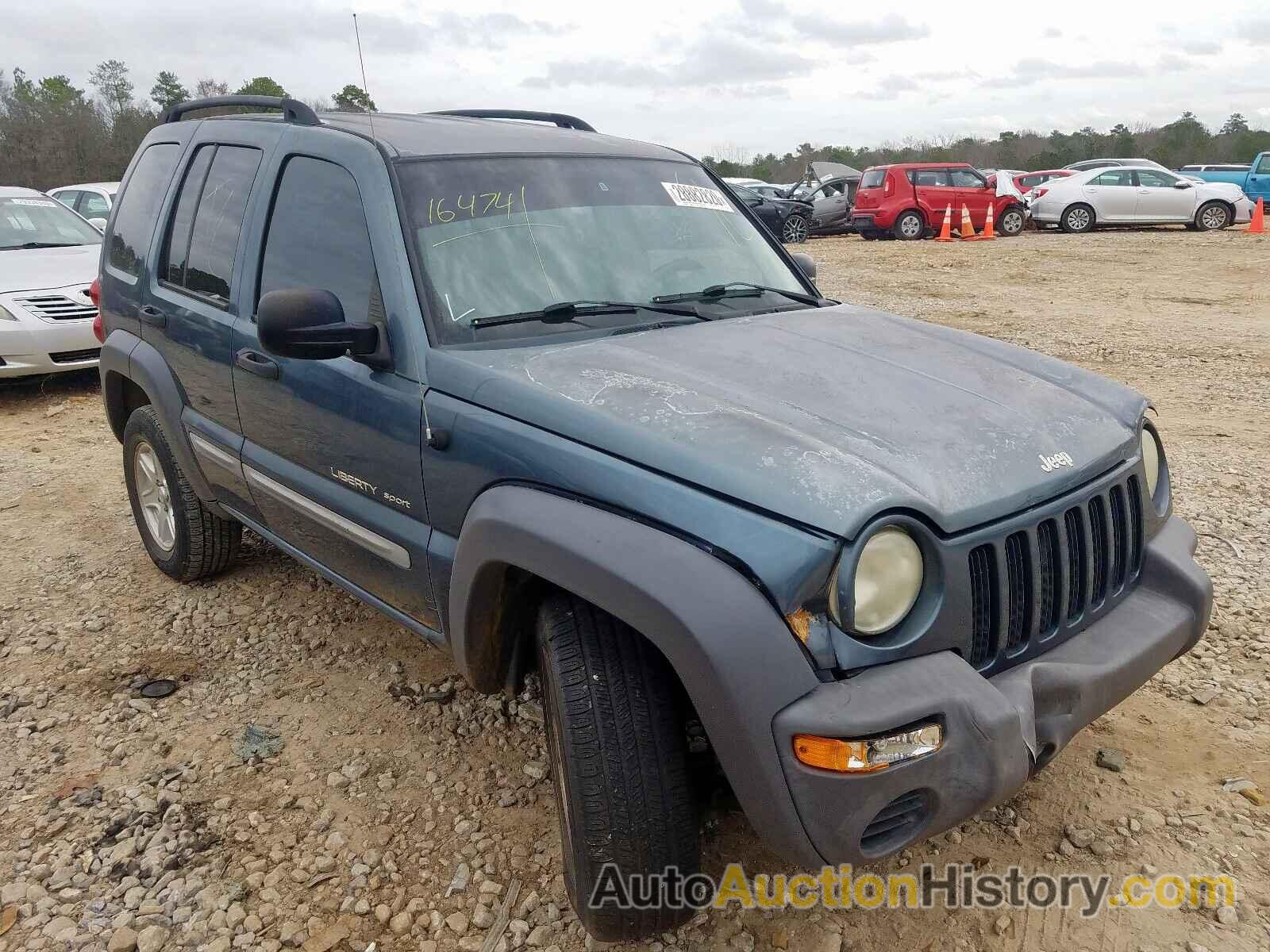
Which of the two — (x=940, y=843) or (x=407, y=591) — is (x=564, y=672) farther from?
(x=940, y=843)

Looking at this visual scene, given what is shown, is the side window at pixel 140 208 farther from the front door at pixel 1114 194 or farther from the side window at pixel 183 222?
the front door at pixel 1114 194

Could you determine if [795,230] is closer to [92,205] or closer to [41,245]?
[92,205]

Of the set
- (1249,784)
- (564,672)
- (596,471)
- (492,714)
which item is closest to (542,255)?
(596,471)

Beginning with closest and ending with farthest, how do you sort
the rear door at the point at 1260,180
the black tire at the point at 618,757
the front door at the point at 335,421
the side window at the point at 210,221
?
the black tire at the point at 618,757
the front door at the point at 335,421
the side window at the point at 210,221
the rear door at the point at 1260,180

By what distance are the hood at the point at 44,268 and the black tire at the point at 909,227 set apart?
1545 cm

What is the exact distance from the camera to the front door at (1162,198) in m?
19.2

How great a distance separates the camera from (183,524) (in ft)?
13.3

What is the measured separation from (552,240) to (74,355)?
661cm

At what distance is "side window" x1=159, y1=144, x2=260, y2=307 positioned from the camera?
3.36 metres

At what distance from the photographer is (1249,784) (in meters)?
2.74

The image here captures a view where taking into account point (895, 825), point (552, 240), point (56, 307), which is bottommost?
point (895, 825)

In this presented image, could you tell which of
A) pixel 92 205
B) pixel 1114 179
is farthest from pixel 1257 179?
pixel 92 205

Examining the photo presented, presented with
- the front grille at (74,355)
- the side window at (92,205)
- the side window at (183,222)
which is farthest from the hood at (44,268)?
the side window at (92,205)

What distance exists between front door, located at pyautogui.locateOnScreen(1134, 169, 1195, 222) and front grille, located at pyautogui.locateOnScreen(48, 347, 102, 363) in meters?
19.2
